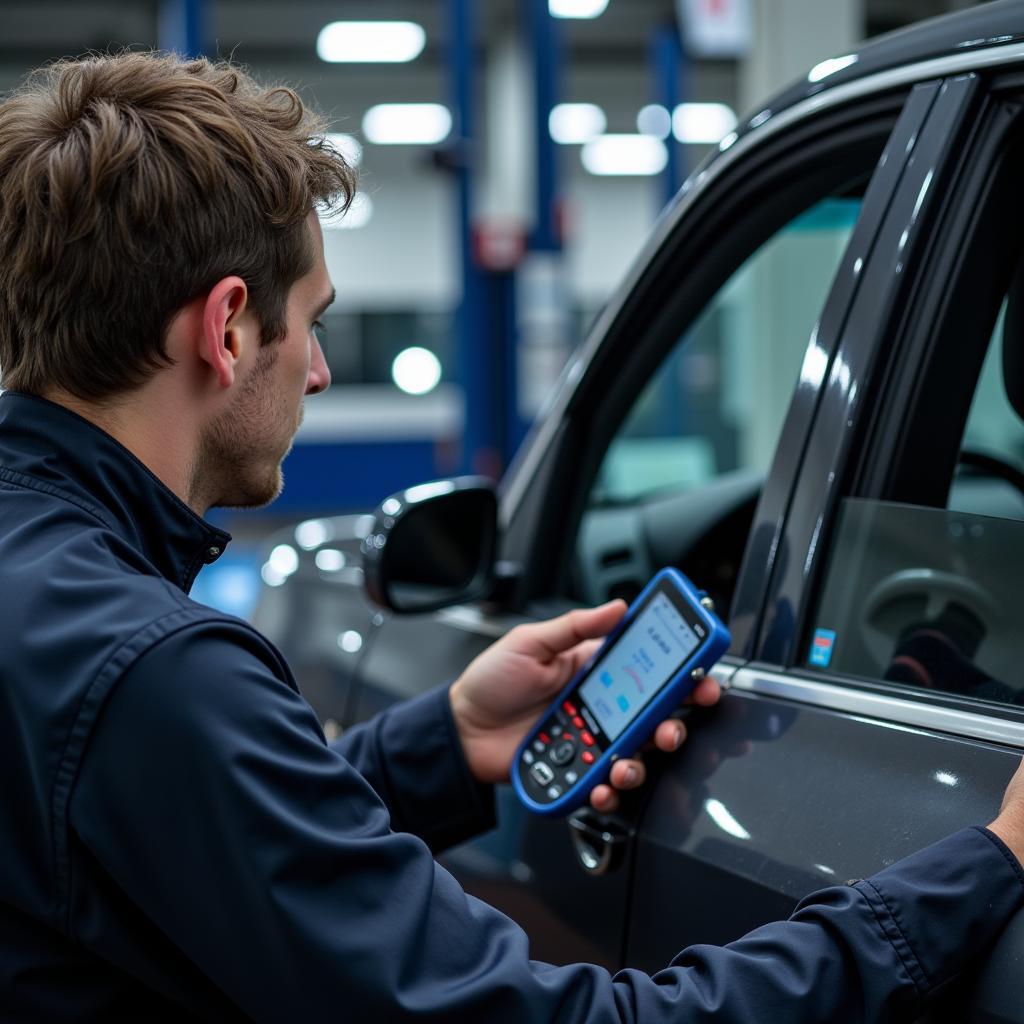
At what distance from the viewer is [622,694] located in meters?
1.56

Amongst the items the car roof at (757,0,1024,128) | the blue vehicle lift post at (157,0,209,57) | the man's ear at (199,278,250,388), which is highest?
the blue vehicle lift post at (157,0,209,57)

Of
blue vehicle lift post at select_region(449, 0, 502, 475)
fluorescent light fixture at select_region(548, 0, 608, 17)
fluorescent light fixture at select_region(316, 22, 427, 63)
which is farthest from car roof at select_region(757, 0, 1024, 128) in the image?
fluorescent light fixture at select_region(316, 22, 427, 63)

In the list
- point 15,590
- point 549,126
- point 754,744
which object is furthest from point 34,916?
point 549,126

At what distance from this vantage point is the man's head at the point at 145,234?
119 centimetres

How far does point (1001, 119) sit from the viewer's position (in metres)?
1.39

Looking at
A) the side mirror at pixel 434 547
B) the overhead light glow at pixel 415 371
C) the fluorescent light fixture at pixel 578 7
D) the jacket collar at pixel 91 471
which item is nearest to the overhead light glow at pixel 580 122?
the fluorescent light fixture at pixel 578 7

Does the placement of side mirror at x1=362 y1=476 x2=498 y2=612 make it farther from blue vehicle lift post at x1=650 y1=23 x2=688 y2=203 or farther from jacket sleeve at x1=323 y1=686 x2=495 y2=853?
blue vehicle lift post at x1=650 y1=23 x2=688 y2=203

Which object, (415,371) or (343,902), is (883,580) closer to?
(343,902)

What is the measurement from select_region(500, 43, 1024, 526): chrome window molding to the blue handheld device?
1.62 ft

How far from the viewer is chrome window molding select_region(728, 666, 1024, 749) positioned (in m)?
1.21

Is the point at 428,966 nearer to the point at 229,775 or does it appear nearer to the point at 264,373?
the point at 229,775

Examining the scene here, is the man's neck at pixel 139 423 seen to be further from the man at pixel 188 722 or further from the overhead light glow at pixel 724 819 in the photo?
the overhead light glow at pixel 724 819

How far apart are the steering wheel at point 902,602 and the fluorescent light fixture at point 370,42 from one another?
13647mm

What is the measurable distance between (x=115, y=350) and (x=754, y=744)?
75cm
